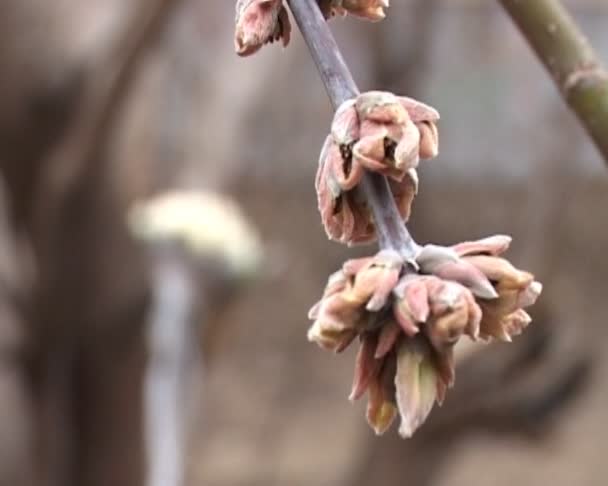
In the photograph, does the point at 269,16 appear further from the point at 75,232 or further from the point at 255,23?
the point at 75,232

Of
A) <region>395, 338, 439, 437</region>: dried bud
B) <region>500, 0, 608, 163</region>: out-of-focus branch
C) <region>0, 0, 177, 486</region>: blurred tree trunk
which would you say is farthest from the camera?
<region>0, 0, 177, 486</region>: blurred tree trunk

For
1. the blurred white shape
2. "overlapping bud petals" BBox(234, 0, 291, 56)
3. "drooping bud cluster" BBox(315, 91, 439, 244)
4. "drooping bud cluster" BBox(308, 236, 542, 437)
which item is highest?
the blurred white shape

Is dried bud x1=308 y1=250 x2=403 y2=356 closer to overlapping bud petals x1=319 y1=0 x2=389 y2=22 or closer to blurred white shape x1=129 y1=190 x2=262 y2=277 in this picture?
overlapping bud petals x1=319 y1=0 x2=389 y2=22

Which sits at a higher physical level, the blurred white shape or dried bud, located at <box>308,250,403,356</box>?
the blurred white shape

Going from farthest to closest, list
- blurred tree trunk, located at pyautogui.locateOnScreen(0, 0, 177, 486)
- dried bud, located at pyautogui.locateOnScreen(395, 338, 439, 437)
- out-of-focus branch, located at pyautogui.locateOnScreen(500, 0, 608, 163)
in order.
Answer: blurred tree trunk, located at pyautogui.locateOnScreen(0, 0, 177, 486) → out-of-focus branch, located at pyautogui.locateOnScreen(500, 0, 608, 163) → dried bud, located at pyautogui.locateOnScreen(395, 338, 439, 437)

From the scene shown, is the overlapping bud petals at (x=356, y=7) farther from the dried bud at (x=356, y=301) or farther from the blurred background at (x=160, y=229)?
the blurred background at (x=160, y=229)

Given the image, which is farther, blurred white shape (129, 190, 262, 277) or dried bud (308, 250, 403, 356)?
blurred white shape (129, 190, 262, 277)

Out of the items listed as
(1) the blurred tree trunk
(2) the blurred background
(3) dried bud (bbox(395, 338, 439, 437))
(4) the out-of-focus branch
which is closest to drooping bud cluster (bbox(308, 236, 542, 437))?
(3) dried bud (bbox(395, 338, 439, 437))
